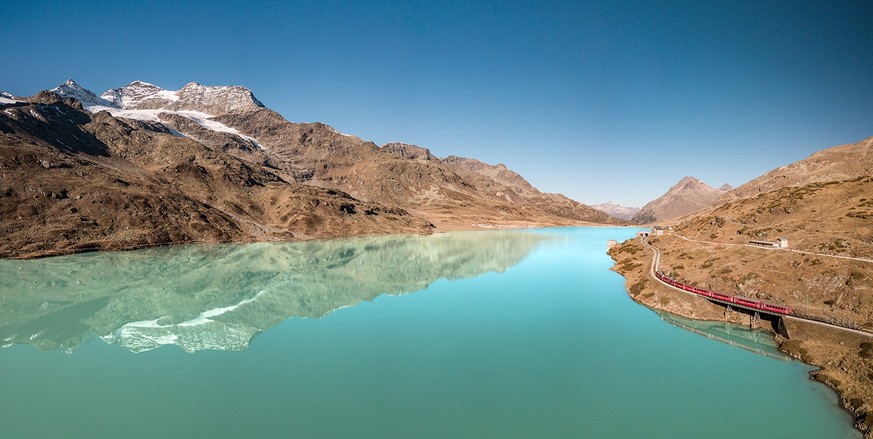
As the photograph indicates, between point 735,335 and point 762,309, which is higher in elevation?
point 762,309

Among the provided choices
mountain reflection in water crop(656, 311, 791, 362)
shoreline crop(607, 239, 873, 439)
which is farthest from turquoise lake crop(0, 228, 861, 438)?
shoreline crop(607, 239, 873, 439)

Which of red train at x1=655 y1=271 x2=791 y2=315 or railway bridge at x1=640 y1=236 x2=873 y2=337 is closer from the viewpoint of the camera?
railway bridge at x1=640 y1=236 x2=873 y2=337

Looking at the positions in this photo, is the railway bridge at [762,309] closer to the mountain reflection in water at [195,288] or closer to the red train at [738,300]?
the red train at [738,300]

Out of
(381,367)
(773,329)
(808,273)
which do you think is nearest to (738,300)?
(773,329)

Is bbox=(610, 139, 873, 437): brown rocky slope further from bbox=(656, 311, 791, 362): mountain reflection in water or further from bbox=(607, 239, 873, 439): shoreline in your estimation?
bbox=(656, 311, 791, 362): mountain reflection in water

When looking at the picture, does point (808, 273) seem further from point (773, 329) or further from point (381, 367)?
point (381, 367)

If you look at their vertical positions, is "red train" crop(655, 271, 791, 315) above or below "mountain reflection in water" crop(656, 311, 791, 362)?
above
